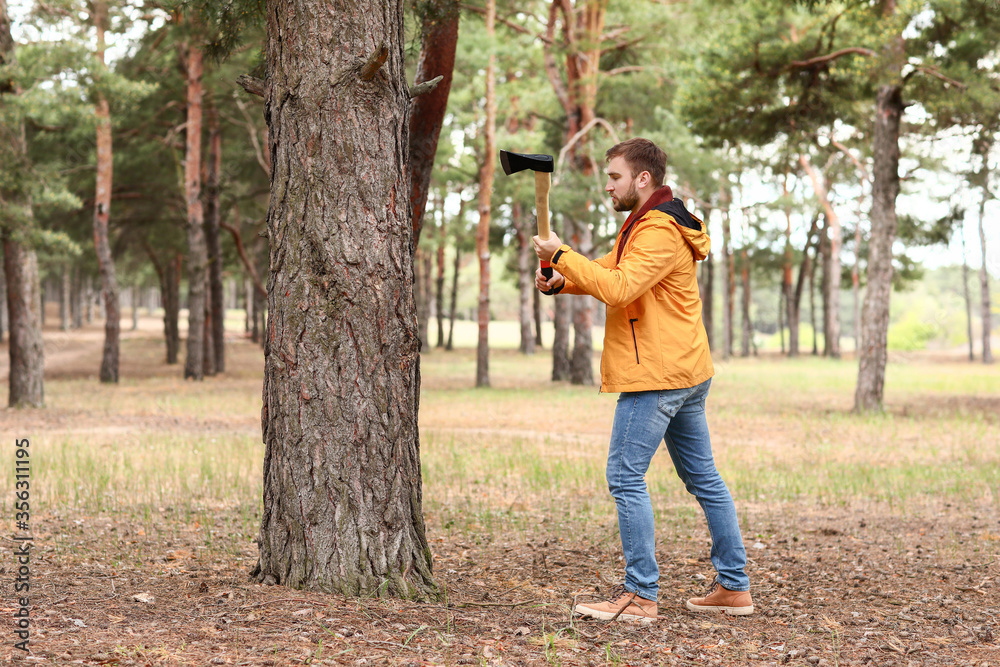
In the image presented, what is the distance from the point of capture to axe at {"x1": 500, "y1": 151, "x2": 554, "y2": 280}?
3.36 metres

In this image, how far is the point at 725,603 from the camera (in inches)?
157

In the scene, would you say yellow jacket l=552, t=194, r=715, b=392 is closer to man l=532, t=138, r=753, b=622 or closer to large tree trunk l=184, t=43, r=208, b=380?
man l=532, t=138, r=753, b=622

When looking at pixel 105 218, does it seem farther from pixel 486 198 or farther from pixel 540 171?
pixel 540 171

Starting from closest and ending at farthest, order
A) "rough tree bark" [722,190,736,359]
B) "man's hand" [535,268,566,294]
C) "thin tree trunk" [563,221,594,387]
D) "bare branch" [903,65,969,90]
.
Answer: "man's hand" [535,268,566,294]
"bare branch" [903,65,969,90]
"thin tree trunk" [563,221,594,387]
"rough tree bark" [722,190,736,359]

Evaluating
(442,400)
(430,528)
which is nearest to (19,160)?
(442,400)

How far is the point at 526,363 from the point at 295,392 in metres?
27.1

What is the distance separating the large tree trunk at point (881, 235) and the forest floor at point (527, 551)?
1.21 meters

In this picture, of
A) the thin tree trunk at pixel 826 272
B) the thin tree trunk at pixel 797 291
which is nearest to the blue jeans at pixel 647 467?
the thin tree trunk at pixel 826 272

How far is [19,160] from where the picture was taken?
41.9ft

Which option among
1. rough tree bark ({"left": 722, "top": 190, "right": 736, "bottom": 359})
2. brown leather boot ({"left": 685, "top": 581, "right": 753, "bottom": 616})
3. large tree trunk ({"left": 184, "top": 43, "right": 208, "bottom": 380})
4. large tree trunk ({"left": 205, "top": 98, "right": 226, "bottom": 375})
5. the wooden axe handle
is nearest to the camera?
the wooden axe handle

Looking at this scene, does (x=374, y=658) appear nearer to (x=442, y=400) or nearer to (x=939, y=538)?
(x=939, y=538)

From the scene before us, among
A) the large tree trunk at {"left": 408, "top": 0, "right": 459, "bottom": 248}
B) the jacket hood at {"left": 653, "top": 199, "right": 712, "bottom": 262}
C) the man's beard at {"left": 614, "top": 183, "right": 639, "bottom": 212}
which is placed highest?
the large tree trunk at {"left": 408, "top": 0, "right": 459, "bottom": 248}

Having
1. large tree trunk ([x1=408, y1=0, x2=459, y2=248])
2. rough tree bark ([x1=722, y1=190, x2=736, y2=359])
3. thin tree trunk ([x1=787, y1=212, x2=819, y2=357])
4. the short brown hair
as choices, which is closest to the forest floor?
the short brown hair

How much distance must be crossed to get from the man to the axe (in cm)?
5
